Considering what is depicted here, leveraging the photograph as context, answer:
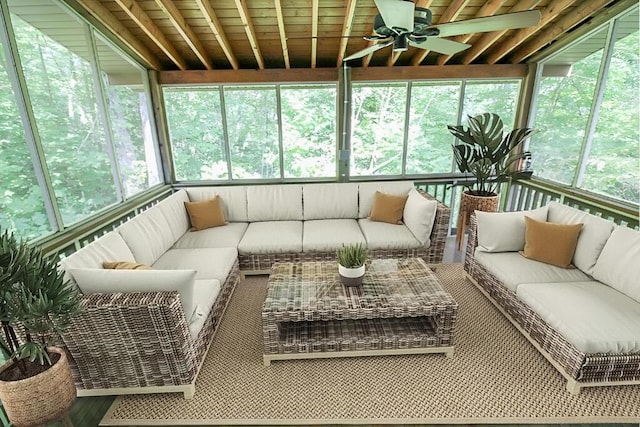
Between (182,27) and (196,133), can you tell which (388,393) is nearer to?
(182,27)

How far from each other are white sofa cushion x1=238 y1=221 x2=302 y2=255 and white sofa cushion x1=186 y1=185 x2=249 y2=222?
38cm

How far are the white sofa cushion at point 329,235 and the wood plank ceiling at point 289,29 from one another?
1993mm

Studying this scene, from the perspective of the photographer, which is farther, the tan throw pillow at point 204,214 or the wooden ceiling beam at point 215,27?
the tan throw pillow at point 204,214

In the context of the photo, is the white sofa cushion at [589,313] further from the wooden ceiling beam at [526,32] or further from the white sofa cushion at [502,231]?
the wooden ceiling beam at [526,32]

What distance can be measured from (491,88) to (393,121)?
1.58 metres

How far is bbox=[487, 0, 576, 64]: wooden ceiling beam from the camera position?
10.5ft

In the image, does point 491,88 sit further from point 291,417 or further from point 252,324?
point 291,417

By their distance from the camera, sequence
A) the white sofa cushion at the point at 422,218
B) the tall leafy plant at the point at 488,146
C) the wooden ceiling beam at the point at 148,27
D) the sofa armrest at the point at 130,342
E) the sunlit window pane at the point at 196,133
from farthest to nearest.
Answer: the sunlit window pane at the point at 196,133, the tall leafy plant at the point at 488,146, the white sofa cushion at the point at 422,218, the wooden ceiling beam at the point at 148,27, the sofa armrest at the point at 130,342

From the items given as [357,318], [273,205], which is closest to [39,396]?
[357,318]

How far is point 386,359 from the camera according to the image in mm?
2270

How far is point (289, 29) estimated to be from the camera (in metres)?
3.89

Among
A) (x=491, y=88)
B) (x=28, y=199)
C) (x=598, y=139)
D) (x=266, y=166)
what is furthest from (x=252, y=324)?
(x=491, y=88)

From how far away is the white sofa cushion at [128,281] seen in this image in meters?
1.81

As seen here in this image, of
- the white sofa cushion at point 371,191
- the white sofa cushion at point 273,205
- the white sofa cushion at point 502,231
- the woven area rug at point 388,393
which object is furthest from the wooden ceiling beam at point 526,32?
the white sofa cushion at point 273,205
